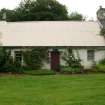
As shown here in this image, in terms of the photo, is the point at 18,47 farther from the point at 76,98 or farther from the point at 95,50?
the point at 76,98

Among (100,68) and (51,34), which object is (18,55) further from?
(100,68)

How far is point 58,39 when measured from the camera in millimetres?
40844

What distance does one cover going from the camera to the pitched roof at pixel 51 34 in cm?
4022

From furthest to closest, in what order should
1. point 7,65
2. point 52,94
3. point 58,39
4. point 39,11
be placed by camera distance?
1. point 39,11
2. point 58,39
3. point 7,65
4. point 52,94

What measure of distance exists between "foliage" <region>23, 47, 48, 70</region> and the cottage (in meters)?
0.66

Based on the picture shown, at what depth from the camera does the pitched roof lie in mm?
40219

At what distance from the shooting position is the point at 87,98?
1855cm

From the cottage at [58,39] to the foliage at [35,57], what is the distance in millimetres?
665

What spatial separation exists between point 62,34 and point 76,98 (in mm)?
23709

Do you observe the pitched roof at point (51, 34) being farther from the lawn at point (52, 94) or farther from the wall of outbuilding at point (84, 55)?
the lawn at point (52, 94)

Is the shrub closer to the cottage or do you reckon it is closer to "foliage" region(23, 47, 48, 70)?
the cottage

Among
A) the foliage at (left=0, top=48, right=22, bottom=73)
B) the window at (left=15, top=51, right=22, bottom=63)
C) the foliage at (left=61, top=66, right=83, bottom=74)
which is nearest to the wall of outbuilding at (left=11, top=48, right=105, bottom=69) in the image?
the window at (left=15, top=51, right=22, bottom=63)

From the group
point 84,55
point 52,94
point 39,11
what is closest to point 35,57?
point 84,55

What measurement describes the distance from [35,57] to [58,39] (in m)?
3.41
